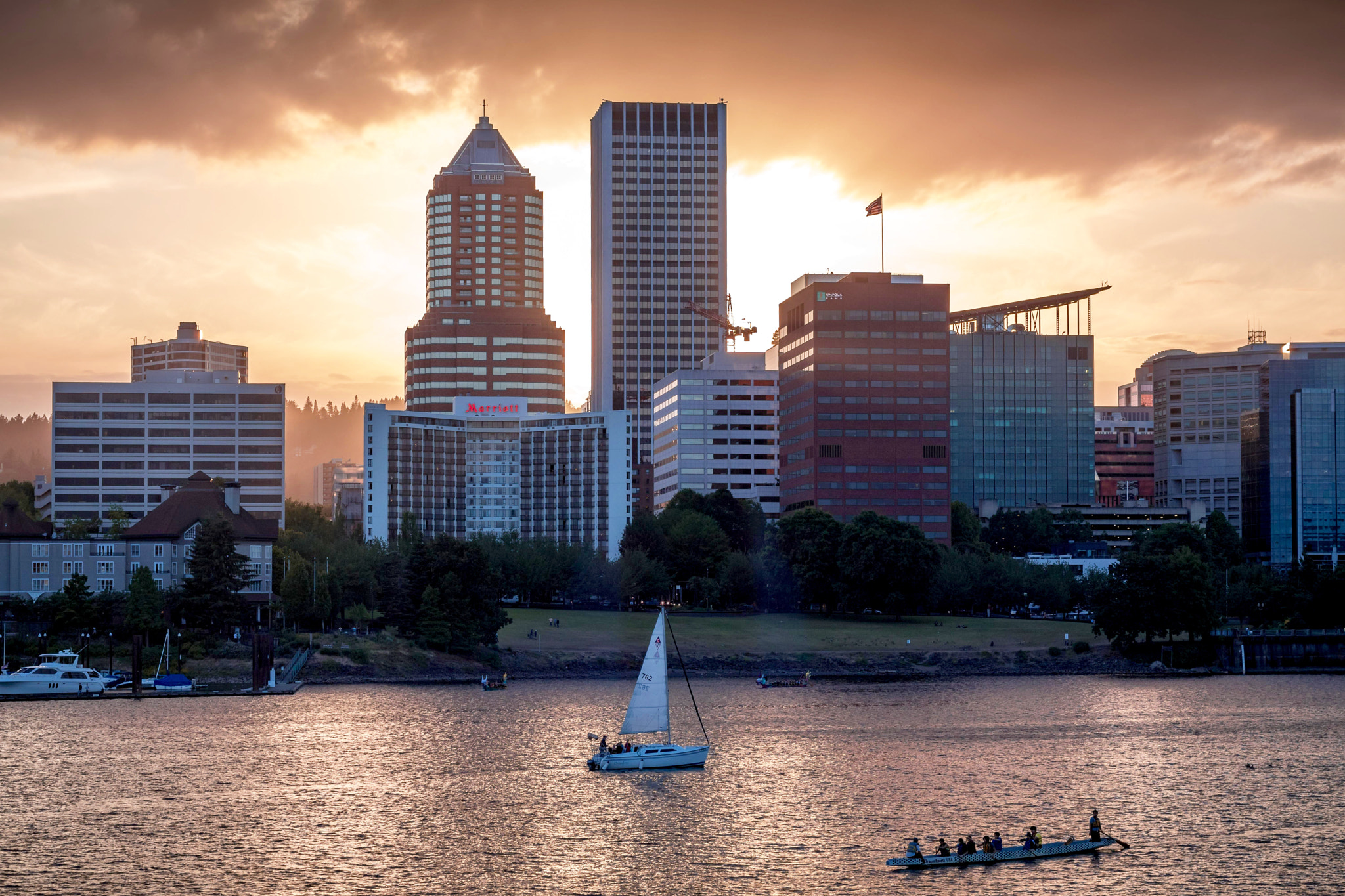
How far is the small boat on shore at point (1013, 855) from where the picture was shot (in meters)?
84.7

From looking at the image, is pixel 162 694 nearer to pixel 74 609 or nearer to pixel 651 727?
pixel 74 609

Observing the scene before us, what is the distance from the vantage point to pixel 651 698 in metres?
117

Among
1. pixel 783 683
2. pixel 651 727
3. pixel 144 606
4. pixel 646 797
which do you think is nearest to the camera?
pixel 646 797

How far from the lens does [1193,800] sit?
10719 centimetres

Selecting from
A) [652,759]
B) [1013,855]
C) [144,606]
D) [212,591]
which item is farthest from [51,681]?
[1013,855]

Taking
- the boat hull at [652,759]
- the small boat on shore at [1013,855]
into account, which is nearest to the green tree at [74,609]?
the boat hull at [652,759]

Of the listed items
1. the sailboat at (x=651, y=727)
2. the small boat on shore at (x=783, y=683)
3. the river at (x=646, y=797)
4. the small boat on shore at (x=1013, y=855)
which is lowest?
the small boat on shore at (x=783, y=683)

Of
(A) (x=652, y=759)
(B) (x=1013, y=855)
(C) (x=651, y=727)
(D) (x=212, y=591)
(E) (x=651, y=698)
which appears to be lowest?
(B) (x=1013, y=855)

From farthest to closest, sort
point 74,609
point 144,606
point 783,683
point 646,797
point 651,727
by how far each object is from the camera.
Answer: point 783,683
point 144,606
point 74,609
point 651,727
point 646,797

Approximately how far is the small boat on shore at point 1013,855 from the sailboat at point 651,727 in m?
35.0

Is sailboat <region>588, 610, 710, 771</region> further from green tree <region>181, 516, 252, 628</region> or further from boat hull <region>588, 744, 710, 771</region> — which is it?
green tree <region>181, 516, 252, 628</region>

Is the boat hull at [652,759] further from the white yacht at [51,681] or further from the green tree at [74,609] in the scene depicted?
the green tree at [74,609]

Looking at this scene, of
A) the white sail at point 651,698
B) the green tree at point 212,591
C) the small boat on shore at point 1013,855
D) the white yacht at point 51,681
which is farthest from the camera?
the green tree at point 212,591

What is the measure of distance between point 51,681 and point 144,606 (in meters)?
18.6
